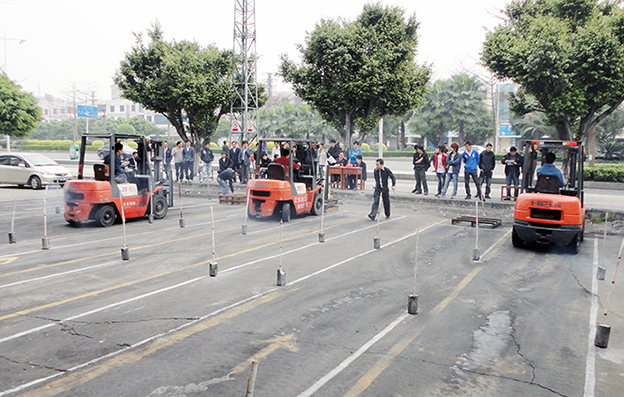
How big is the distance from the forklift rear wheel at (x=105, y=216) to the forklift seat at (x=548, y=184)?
10343mm

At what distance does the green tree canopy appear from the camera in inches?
760

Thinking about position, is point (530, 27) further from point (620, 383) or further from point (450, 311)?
point (620, 383)

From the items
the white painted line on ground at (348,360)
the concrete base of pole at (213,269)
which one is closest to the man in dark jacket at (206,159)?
the concrete base of pole at (213,269)

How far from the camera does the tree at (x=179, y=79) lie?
82.4 ft

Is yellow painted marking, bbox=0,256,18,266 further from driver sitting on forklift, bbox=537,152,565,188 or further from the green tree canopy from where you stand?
the green tree canopy

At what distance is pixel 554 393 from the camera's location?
4816 millimetres

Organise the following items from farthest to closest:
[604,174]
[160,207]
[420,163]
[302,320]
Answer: [604,174] → [420,163] → [160,207] → [302,320]

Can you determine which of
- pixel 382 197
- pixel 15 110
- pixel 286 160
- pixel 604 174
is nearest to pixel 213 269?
pixel 286 160

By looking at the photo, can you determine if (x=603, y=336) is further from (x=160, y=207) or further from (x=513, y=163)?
(x=513, y=163)

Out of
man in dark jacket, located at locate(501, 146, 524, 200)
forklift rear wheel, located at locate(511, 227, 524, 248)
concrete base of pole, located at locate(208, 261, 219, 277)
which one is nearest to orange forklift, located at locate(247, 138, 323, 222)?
concrete base of pole, located at locate(208, 261, 219, 277)

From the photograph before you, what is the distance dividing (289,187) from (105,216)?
15.8ft

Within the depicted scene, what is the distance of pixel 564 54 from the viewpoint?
63.8 feet

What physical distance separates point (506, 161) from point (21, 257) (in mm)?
14568

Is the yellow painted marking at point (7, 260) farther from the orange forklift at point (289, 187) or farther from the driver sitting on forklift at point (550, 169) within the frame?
the driver sitting on forklift at point (550, 169)
